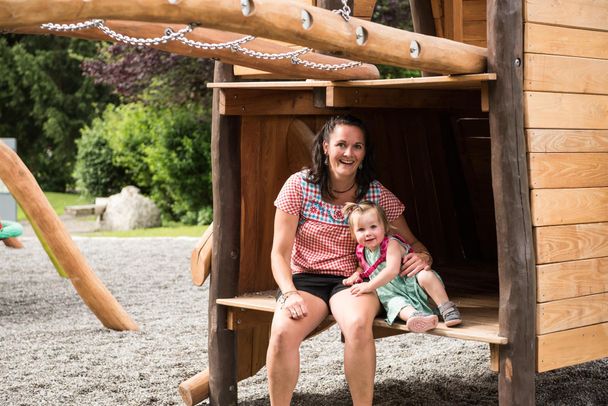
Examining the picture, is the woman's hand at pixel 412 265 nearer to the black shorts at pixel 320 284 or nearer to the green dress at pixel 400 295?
the green dress at pixel 400 295

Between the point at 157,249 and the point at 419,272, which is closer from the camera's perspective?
the point at 419,272

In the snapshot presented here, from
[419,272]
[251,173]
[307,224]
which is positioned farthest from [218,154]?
[419,272]

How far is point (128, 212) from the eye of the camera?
49.4ft

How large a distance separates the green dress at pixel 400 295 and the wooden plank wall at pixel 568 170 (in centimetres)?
46

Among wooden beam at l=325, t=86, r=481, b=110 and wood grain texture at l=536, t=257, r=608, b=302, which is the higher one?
wooden beam at l=325, t=86, r=481, b=110

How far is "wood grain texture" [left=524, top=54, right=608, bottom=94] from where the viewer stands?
392 cm

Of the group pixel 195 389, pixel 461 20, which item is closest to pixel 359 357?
pixel 195 389

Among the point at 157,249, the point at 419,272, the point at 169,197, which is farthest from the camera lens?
the point at 169,197

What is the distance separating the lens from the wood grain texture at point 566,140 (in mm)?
3930

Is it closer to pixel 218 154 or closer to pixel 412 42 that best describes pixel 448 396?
pixel 218 154

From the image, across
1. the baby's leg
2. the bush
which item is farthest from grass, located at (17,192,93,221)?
the baby's leg

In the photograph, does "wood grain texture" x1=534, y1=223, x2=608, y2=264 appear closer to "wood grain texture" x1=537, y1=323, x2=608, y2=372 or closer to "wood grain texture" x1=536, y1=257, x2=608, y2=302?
"wood grain texture" x1=536, y1=257, x2=608, y2=302

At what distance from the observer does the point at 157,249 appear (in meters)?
11.4

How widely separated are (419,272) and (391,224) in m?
0.37
